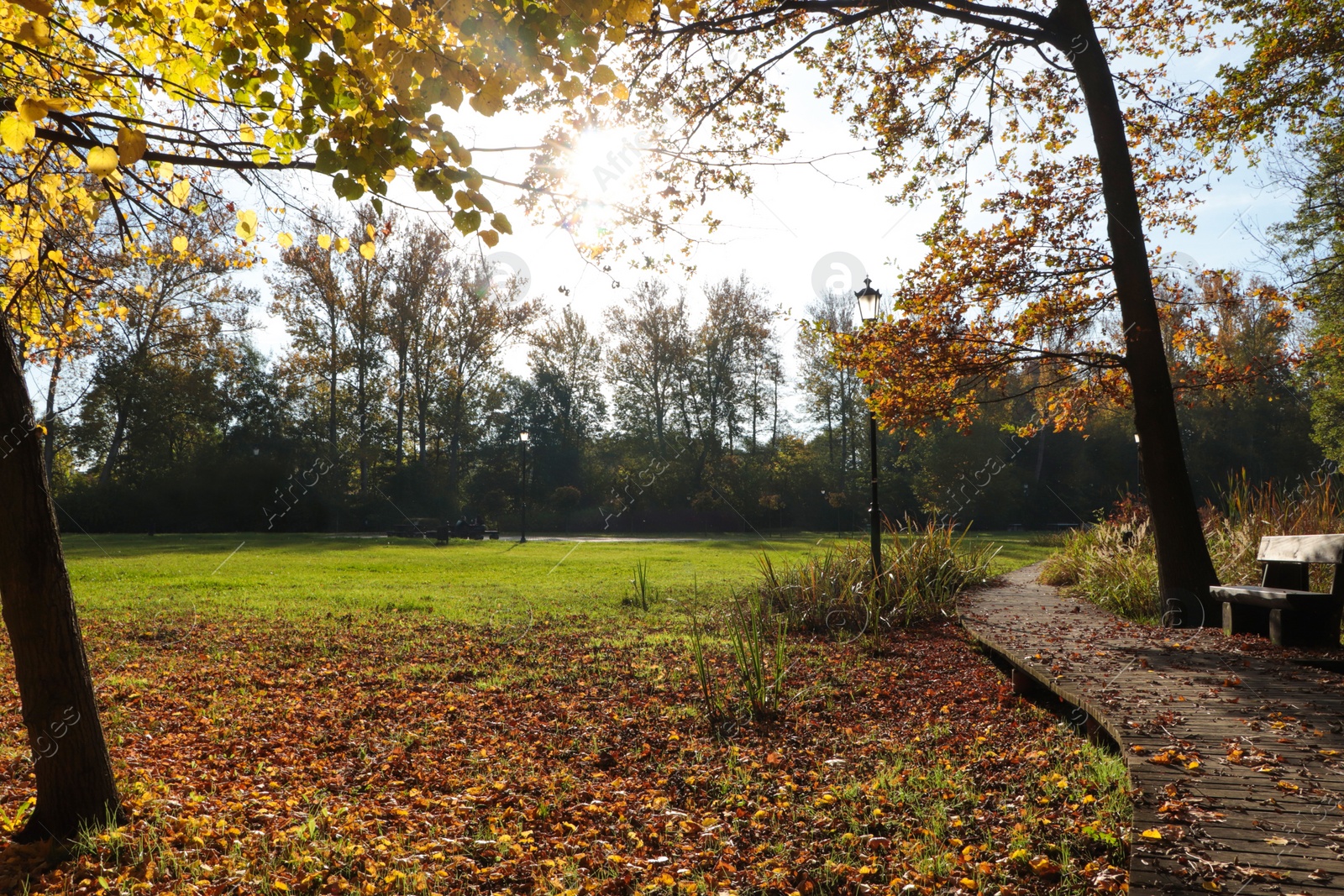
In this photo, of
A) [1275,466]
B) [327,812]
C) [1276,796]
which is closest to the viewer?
[1276,796]

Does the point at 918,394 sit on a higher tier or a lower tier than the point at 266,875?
higher

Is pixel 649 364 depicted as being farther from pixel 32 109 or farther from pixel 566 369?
pixel 32 109

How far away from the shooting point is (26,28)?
90.6 inches

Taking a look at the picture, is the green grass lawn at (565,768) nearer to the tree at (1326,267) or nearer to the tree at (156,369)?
the tree at (1326,267)

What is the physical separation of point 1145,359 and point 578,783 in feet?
20.4

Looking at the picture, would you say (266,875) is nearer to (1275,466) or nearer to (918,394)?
(918,394)

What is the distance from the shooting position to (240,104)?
2.86 meters

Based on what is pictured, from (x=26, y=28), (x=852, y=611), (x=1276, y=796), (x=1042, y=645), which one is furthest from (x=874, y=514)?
(x=26, y=28)

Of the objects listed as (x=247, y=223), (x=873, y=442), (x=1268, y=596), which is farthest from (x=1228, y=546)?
(x=247, y=223)

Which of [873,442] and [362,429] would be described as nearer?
[873,442]

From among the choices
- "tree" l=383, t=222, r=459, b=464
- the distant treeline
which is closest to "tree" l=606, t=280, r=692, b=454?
the distant treeline

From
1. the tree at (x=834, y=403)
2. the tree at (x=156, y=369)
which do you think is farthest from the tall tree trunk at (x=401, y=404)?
the tree at (x=834, y=403)

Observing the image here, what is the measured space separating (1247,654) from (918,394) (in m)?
3.62

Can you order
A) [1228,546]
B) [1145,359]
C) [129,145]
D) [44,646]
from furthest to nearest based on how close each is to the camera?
[1228,546], [1145,359], [44,646], [129,145]
